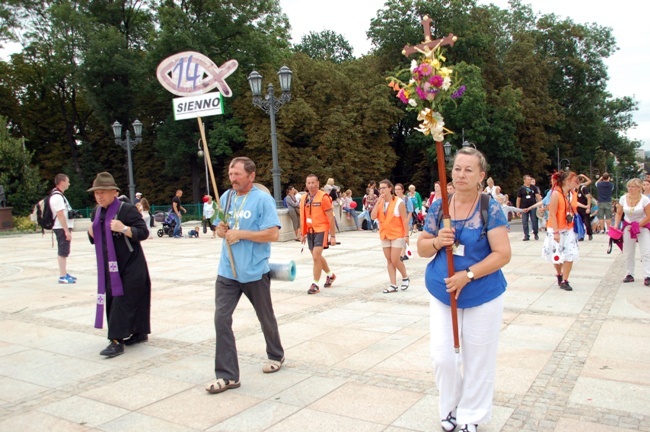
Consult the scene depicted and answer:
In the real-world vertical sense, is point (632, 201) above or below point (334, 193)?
below

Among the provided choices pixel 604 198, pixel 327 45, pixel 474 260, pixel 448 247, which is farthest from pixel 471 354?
pixel 327 45

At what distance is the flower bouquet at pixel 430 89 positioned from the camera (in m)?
3.42

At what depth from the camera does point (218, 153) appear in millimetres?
35875

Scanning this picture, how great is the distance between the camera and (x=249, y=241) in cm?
486

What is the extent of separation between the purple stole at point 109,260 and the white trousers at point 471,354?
3510mm

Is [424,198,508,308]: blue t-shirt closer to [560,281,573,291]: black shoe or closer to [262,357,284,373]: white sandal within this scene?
[262,357,284,373]: white sandal

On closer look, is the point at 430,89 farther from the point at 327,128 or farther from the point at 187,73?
the point at 327,128

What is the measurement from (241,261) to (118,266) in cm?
170

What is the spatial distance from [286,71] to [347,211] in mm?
7477

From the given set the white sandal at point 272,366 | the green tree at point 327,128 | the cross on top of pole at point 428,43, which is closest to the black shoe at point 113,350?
the white sandal at point 272,366

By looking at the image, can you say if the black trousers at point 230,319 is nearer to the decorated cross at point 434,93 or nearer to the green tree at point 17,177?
the decorated cross at point 434,93

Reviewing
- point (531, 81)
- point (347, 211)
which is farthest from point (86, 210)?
point (531, 81)

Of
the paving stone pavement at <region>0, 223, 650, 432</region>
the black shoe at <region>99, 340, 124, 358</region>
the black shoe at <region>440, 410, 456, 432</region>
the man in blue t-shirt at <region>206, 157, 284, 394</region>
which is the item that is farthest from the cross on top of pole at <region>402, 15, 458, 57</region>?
the black shoe at <region>99, 340, 124, 358</region>

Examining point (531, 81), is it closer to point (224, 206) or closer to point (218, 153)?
point (218, 153)
